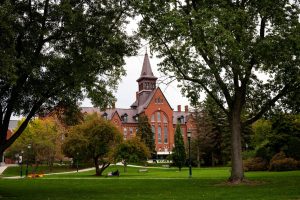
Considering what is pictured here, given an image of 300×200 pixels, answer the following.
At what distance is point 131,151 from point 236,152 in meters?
23.4

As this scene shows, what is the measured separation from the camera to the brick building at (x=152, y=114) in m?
94.2

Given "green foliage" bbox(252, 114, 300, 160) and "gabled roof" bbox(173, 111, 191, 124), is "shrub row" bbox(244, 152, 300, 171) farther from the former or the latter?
"gabled roof" bbox(173, 111, 191, 124)

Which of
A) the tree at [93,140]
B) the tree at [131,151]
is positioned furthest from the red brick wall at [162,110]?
the tree at [93,140]

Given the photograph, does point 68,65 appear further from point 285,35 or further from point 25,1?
point 285,35

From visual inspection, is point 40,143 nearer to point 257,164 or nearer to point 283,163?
point 257,164

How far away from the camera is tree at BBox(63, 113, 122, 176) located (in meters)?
41.4

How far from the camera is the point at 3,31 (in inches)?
562

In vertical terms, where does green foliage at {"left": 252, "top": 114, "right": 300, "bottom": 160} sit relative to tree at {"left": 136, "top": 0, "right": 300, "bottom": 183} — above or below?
below

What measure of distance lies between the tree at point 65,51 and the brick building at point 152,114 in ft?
247

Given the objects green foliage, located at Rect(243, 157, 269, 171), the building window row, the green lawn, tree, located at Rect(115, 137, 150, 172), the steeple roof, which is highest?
the steeple roof

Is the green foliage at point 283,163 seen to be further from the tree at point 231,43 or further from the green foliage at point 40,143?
the green foliage at point 40,143

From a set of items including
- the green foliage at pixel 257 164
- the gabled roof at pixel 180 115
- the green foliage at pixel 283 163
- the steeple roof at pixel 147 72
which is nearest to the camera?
the green foliage at pixel 283 163

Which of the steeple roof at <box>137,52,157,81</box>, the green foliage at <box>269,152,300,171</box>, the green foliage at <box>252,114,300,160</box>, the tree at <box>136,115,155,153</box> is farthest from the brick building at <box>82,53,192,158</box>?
the green foliage at <box>269,152,300,171</box>

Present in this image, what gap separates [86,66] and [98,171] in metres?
27.7
